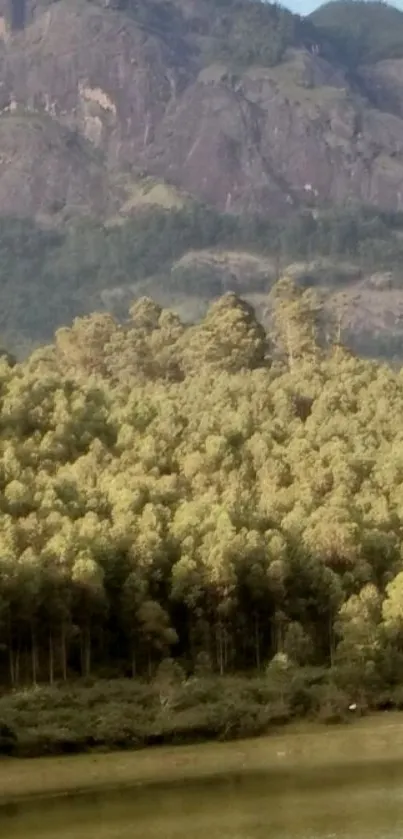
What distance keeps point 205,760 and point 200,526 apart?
13199mm

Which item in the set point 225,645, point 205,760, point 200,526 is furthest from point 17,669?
point 205,760

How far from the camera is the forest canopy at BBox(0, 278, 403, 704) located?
5306cm

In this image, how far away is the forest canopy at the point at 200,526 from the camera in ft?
174

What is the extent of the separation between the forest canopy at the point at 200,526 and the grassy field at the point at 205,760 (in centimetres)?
511

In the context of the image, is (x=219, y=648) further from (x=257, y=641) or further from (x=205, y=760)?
(x=205, y=760)

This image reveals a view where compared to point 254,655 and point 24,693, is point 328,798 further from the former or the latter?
point 254,655

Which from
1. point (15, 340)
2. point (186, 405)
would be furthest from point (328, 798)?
point (15, 340)

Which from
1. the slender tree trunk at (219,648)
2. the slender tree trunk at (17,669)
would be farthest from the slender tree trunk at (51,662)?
the slender tree trunk at (219,648)

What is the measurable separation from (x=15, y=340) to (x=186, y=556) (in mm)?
119184

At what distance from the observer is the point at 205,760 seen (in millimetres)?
45344

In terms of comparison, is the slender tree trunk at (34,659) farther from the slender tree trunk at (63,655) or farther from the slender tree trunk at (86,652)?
the slender tree trunk at (86,652)

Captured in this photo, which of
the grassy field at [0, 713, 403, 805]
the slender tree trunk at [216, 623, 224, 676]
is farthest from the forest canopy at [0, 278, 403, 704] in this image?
the grassy field at [0, 713, 403, 805]

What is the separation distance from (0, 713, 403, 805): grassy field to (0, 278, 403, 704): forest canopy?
5.11 m

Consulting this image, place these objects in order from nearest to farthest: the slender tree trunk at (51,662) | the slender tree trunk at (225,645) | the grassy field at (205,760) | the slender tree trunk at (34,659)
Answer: the grassy field at (205,760), the slender tree trunk at (34,659), the slender tree trunk at (51,662), the slender tree trunk at (225,645)
